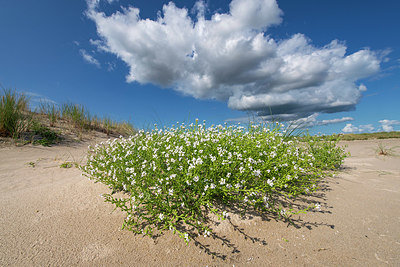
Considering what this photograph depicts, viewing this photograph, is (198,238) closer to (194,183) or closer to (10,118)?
(194,183)

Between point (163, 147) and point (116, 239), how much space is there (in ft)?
5.76

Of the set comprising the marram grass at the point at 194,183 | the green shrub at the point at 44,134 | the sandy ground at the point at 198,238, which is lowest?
the sandy ground at the point at 198,238

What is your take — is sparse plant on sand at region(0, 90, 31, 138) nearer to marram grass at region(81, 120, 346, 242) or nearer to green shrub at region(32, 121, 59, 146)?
green shrub at region(32, 121, 59, 146)

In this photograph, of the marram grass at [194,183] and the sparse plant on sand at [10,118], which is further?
the sparse plant on sand at [10,118]

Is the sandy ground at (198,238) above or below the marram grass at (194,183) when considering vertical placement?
below

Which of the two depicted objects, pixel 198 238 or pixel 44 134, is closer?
pixel 198 238

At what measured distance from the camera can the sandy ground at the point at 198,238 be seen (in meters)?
2.09

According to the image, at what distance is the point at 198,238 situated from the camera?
237 cm

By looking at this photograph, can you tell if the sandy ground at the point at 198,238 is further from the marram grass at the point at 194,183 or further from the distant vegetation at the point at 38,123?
Answer: the distant vegetation at the point at 38,123

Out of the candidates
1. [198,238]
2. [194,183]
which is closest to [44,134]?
[194,183]

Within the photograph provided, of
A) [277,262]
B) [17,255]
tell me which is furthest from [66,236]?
[277,262]

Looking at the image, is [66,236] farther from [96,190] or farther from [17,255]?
[96,190]

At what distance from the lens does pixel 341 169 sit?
505cm

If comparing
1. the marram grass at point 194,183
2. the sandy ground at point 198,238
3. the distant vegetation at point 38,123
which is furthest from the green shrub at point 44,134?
the marram grass at point 194,183
